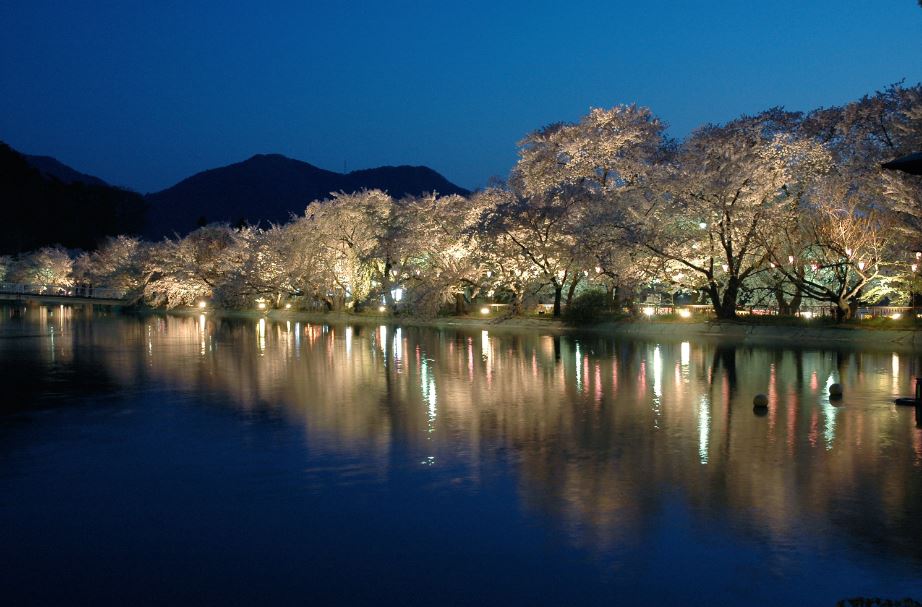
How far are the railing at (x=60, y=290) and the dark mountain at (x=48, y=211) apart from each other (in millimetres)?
13603

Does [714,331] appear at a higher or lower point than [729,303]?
lower

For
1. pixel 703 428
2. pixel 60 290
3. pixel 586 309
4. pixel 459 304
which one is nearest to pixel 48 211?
pixel 60 290

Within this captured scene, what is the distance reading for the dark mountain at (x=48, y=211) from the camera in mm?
117250

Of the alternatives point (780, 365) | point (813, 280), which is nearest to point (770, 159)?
point (813, 280)

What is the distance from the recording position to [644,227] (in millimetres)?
42531

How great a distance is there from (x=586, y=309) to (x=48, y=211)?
105510mm

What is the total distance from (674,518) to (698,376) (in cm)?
1397

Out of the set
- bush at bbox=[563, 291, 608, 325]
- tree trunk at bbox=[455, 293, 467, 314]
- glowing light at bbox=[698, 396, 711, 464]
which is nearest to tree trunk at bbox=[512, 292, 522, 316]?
tree trunk at bbox=[455, 293, 467, 314]

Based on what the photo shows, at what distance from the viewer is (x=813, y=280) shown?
4494 centimetres

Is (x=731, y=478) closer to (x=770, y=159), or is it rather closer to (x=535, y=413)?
(x=535, y=413)

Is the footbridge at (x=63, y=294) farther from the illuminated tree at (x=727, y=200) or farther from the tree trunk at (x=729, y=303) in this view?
the tree trunk at (x=729, y=303)

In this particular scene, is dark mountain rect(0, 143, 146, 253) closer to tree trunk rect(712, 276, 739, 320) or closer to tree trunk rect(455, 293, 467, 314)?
tree trunk rect(455, 293, 467, 314)

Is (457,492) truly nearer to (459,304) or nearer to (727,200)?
(727,200)

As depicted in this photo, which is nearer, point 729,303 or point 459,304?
point 729,303
